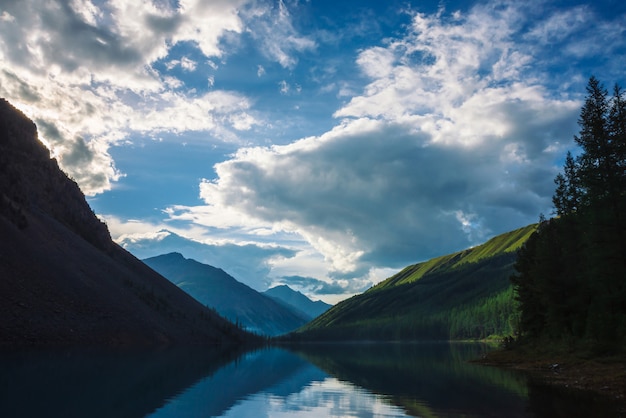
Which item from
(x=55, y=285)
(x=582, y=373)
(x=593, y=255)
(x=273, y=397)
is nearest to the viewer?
(x=273, y=397)

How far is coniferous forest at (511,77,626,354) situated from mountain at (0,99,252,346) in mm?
98395

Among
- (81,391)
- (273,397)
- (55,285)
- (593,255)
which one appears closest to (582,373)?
(593,255)

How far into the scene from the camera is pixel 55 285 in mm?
125750

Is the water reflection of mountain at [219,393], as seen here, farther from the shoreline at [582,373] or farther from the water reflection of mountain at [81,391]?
the shoreline at [582,373]

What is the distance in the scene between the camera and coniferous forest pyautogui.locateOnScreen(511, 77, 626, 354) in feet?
162

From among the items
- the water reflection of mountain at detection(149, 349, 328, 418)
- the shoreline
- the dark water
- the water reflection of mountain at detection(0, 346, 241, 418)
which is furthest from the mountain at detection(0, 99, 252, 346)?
the shoreline

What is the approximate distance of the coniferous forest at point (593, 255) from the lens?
49.5 m

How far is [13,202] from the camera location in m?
150

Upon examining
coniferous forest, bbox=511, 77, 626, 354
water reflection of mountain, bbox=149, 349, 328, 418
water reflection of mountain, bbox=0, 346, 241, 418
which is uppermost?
coniferous forest, bbox=511, 77, 626, 354

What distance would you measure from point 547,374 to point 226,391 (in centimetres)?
3181

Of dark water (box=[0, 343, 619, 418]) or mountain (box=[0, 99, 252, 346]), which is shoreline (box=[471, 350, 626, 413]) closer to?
dark water (box=[0, 343, 619, 418])

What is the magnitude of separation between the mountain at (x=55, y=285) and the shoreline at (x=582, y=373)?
310 ft

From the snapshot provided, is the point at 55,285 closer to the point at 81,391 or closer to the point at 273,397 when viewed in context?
the point at 81,391

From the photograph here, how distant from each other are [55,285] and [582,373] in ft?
404
